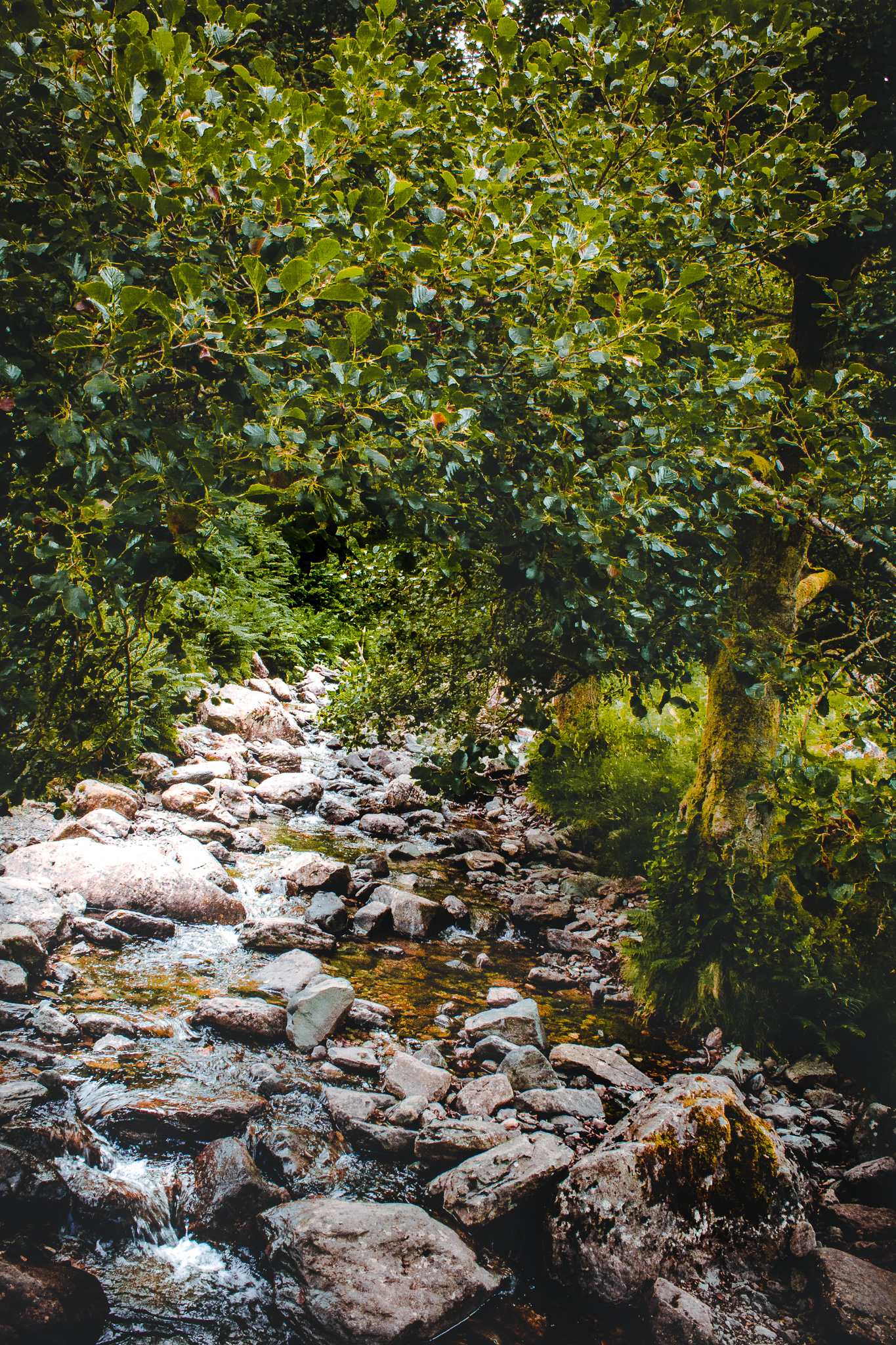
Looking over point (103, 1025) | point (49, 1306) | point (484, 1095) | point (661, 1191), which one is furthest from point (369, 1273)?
point (103, 1025)

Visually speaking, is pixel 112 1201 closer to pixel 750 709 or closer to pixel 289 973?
pixel 289 973

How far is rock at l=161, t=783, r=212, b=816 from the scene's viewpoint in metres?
7.79

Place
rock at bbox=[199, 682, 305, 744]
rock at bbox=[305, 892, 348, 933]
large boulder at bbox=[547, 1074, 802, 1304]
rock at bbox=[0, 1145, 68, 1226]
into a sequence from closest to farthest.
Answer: rock at bbox=[0, 1145, 68, 1226] < large boulder at bbox=[547, 1074, 802, 1304] < rock at bbox=[305, 892, 348, 933] < rock at bbox=[199, 682, 305, 744]

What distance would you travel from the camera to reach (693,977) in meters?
5.70

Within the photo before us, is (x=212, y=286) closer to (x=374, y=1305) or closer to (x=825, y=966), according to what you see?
(x=374, y=1305)

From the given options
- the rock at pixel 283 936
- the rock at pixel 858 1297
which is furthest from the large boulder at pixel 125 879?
the rock at pixel 858 1297

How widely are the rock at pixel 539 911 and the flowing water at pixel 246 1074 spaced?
1.06 ft

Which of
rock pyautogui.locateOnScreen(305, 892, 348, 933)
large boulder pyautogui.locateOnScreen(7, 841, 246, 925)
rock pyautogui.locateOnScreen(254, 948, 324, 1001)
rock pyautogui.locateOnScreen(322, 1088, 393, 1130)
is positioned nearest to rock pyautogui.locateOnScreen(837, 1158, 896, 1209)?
rock pyautogui.locateOnScreen(322, 1088, 393, 1130)

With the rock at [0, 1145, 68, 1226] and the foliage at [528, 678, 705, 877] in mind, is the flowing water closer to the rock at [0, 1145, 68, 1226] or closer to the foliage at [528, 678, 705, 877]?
the rock at [0, 1145, 68, 1226]

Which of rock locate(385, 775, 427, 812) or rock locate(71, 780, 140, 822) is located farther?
rock locate(385, 775, 427, 812)

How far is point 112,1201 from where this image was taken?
125 inches

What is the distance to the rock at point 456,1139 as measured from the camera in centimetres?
382

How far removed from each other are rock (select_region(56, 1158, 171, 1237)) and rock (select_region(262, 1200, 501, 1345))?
483 mm

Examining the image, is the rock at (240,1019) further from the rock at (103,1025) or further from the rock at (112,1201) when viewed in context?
the rock at (112,1201)
